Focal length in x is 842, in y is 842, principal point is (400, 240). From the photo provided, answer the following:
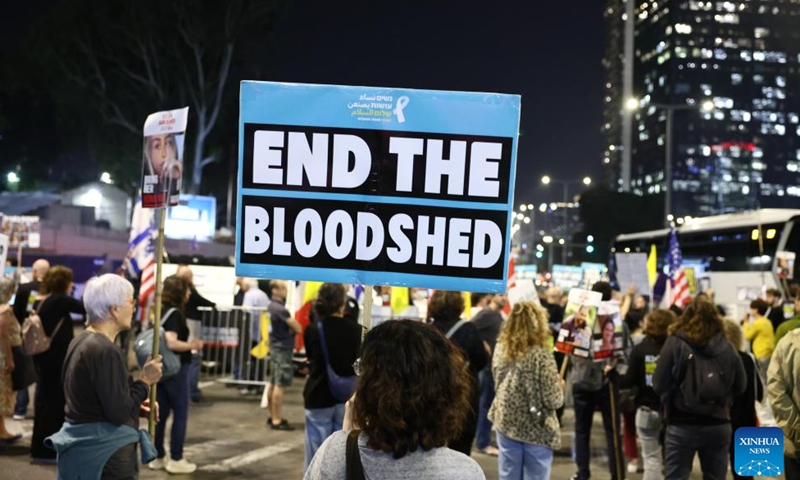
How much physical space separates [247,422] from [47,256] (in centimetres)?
2574

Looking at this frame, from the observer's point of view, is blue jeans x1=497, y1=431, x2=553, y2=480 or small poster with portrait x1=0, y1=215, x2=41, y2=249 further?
small poster with portrait x1=0, y1=215, x2=41, y2=249

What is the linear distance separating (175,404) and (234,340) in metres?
6.94

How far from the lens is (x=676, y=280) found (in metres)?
14.6

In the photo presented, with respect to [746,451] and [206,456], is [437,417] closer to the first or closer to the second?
[746,451]

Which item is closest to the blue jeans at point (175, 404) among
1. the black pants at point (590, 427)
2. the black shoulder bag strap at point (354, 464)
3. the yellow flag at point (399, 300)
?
the black pants at point (590, 427)

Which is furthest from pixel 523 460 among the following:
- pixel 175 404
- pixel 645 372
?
pixel 175 404

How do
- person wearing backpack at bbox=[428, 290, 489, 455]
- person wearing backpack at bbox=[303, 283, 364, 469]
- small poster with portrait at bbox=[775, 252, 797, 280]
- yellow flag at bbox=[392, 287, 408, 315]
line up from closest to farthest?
person wearing backpack at bbox=[303, 283, 364, 469] → person wearing backpack at bbox=[428, 290, 489, 455] → yellow flag at bbox=[392, 287, 408, 315] → small poster with portrait at bbox=[775, 252, 797, 280]

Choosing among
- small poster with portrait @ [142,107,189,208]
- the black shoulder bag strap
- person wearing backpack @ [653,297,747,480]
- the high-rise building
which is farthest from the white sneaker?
the high-rise building

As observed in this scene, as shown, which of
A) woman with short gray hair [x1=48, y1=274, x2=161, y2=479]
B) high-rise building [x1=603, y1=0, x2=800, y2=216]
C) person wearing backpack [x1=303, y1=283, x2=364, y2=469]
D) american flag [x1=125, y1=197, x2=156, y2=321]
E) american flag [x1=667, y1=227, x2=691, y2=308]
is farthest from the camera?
high-rise building [x1=603, y1=0, x2=800, y2=216]

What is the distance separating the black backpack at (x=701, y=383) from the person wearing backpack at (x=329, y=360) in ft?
8.04

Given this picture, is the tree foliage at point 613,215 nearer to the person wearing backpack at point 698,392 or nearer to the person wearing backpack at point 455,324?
the person wearing backpack at point 455,324

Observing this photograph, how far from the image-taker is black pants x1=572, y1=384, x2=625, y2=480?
27.4 feet

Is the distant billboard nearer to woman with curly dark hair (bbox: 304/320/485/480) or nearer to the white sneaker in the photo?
the white sneaker

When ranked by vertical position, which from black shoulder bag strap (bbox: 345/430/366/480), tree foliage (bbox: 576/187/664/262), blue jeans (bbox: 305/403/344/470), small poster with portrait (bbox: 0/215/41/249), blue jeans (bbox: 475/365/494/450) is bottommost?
blue jeans (bbox: 475/365/494/450)
